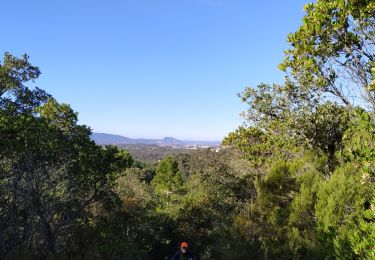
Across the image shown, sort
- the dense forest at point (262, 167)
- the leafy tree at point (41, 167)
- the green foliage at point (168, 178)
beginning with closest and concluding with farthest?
→ the dense forest at point (262, 167) < the leafy tree at point (41, 167) < the green foliage at point (168, 178)

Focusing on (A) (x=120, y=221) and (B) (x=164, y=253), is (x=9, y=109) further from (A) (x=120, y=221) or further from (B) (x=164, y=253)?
(B) (x=164, y=253)

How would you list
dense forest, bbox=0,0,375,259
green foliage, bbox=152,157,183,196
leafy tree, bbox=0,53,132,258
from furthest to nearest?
1. green foliage, bbox=152,157,183,196
2. leafy tree, bbox=0,53,132,258
3. dense forest, bbox=0,0,375,259

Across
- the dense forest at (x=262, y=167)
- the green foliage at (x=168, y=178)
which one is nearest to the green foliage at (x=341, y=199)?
the dense forest at (x=262, y=167)

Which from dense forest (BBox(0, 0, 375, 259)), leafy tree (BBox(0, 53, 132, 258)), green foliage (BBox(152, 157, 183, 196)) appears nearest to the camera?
dense forest (BBox(0, 0, 375, 259))

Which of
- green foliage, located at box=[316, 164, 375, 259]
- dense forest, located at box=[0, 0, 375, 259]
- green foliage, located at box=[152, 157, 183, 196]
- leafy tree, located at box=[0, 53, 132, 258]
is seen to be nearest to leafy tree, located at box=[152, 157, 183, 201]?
green foliage, located at box=[152, 157, 183, 196]

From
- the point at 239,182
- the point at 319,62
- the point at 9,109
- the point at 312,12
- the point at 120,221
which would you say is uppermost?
the point at 312,12

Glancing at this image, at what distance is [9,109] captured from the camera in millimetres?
14078

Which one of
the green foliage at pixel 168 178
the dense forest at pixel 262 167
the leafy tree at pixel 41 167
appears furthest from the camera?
the green foliage at pixel 168 178

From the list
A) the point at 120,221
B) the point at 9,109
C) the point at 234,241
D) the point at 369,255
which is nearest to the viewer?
the point at 369,255

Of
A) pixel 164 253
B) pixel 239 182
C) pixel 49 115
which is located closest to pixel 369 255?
pixel 49 115

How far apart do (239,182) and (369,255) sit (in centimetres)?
2020

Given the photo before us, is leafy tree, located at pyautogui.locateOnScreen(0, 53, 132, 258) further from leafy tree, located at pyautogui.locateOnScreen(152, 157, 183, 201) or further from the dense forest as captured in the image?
leafy tree, located at pyautogui.locateOnScreen(152, 157, 183, 201)

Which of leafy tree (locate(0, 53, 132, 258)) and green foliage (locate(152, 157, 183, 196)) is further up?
leafy tree (locate(0, 53, 132, 258))

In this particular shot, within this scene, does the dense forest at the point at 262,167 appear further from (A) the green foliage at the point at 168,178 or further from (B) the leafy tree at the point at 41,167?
(A) the green foliage at the point at 168,178
